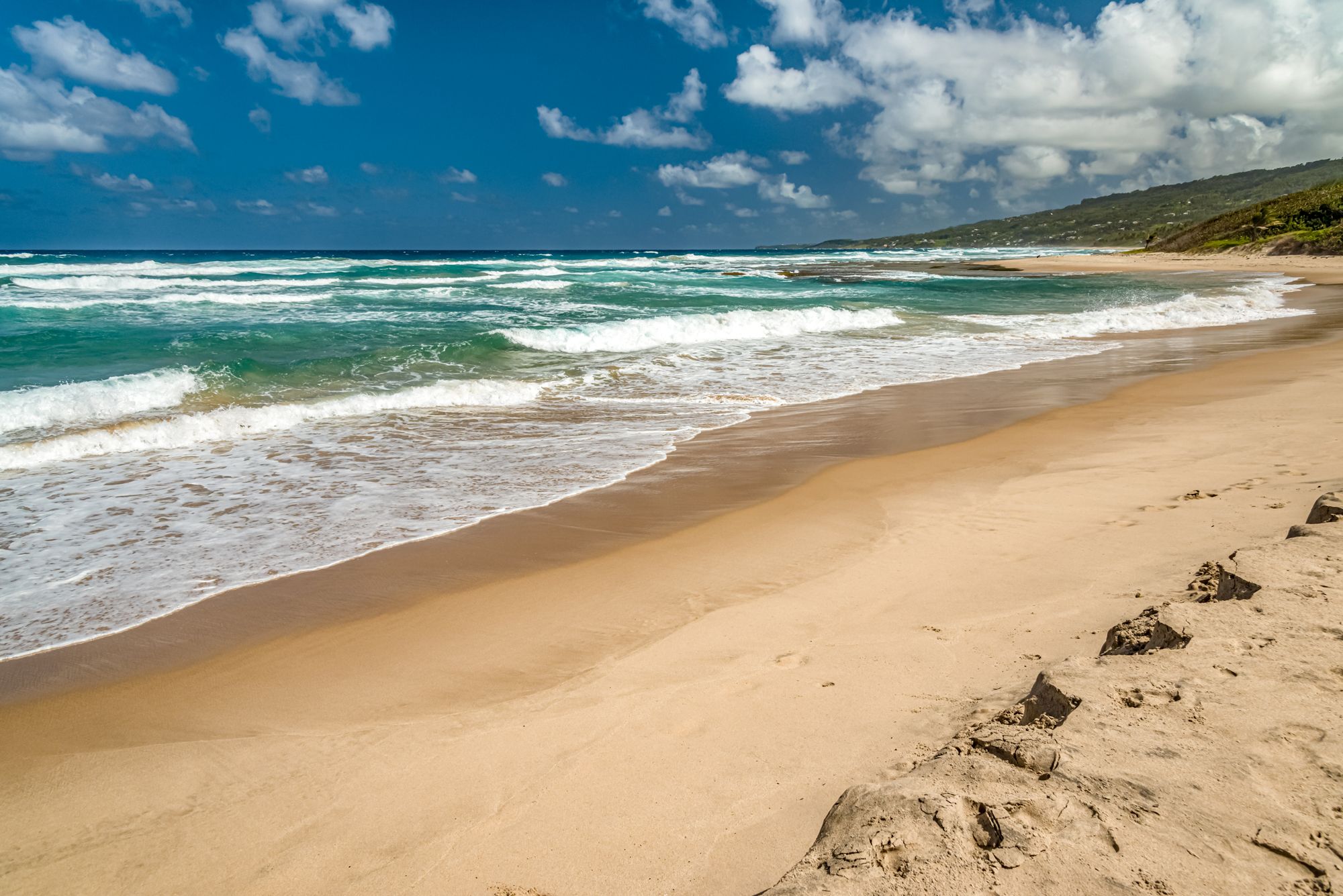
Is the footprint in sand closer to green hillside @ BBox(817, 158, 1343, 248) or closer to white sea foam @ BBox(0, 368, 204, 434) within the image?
white sea foam @ BBox(0, 368, 204, 434)

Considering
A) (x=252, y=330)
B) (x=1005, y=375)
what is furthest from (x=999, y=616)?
(x=252, y=330)

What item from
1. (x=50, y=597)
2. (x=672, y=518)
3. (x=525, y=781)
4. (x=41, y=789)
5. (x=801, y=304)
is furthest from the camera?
(x=801, y=304)

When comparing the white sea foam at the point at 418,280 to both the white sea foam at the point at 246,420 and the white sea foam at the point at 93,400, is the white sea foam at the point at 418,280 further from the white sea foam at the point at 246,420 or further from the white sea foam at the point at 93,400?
the white sea foam at the point at 246,420

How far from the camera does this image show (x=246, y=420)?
31.9ft

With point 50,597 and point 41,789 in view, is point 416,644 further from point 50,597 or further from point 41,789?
point 50,597

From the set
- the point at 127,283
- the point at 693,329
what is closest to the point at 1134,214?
the point at 693,329

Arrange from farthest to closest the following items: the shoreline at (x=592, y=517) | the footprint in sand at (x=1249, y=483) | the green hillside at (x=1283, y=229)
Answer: the green hillside at (x=1283, y=229), the footprint in sand at (x=1249, y=483), the shoreline at (x=592, y=517)

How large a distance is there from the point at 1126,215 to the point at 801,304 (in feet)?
437

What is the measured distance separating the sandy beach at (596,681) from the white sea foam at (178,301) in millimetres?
25198

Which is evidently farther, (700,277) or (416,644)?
(700,277)

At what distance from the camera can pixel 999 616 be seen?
3832mm

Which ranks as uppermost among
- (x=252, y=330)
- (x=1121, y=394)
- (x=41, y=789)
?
(x=252, y=330)

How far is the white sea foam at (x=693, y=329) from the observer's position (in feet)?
57.4

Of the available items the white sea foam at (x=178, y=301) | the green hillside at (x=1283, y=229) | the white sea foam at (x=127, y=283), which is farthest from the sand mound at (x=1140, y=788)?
the green hillside at (x=1283, y=229)
